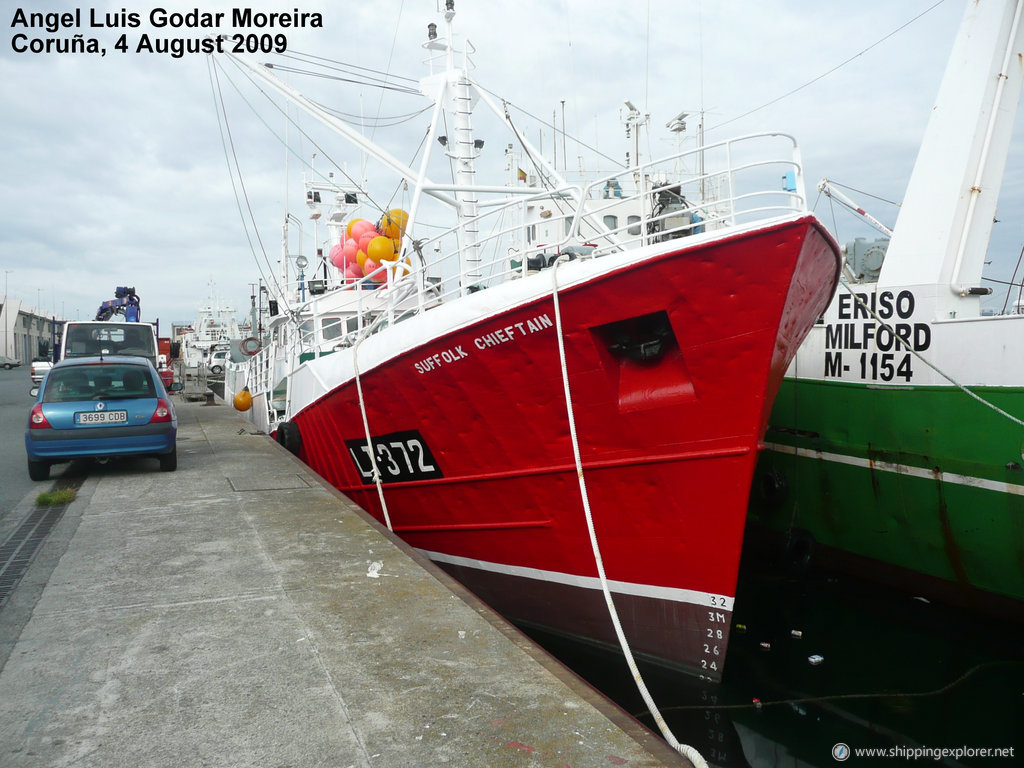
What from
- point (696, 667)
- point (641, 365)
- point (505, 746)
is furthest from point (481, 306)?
point (505, 746)

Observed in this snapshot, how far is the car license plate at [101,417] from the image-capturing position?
8.72 m

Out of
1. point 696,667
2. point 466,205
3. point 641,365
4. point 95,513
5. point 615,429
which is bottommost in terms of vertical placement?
point 696,667

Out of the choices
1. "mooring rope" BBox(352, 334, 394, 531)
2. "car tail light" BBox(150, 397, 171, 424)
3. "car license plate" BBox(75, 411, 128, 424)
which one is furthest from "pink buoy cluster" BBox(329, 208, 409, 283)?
"car license plate" BBox(75, 411, 128, 424)

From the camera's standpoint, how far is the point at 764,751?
5.18 m

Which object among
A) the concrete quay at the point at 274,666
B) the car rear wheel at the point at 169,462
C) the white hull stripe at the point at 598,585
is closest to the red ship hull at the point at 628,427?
the white hull stripe at the point at 598,585

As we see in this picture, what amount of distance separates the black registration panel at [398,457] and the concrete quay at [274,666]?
778mm

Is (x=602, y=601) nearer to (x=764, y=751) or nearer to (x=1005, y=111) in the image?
(x=764, y=751)

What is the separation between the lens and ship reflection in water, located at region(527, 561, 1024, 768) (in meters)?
5.23

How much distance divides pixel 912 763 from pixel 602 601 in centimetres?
230

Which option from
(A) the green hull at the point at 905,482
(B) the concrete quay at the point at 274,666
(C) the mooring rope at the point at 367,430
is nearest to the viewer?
(B) the concrete quay at the point at 274,666

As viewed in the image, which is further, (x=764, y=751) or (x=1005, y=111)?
(x=1005, y=111)

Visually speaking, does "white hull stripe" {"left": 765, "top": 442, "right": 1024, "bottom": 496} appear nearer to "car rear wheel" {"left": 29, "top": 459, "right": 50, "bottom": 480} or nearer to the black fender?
the black fender

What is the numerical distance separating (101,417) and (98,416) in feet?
0.11

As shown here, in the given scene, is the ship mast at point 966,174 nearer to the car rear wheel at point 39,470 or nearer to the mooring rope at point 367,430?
the mooring rope at point 367,430
